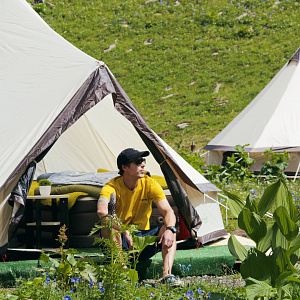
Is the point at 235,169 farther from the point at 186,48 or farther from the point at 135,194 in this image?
the point at 186,48

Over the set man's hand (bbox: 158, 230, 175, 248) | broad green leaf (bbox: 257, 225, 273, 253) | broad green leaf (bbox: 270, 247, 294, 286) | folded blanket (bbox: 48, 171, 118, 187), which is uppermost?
folded blanket (bbox: 48, 171, 118, 187)

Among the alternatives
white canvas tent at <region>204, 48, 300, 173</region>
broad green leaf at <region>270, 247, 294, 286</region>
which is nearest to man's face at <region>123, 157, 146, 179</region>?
broad green leaf at <region>270, 247, 294, 286</region>

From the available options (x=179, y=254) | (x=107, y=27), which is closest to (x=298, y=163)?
(x=179, y=254)

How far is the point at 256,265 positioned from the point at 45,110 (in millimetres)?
3009

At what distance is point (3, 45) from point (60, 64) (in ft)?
2.98

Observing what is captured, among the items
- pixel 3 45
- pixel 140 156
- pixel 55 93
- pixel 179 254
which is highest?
pixel 3 45

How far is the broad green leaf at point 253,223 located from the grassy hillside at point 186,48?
13799mm

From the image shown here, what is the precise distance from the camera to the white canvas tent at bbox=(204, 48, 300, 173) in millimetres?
11461

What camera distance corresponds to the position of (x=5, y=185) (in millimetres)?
5414

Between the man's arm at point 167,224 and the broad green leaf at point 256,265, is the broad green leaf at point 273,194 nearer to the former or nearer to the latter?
the broad green leaf at point 256,265

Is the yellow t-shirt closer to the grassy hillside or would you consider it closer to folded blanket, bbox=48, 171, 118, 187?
folded blanket, bbox=48, 171, 118, 187

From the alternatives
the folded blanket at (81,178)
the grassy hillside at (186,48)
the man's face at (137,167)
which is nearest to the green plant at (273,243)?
the man's face at (137,167)

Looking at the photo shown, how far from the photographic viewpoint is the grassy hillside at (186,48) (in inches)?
799

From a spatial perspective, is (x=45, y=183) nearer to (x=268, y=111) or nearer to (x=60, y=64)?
(x=60, y=64)
